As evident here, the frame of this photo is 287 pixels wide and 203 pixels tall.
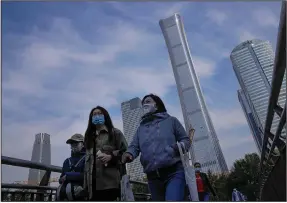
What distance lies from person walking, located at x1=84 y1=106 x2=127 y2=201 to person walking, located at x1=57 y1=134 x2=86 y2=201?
0.12 metres

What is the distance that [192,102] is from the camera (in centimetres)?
12825

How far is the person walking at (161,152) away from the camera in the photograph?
279 centimetres

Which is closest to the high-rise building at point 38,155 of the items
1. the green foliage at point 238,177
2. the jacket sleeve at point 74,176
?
the jacket sleeve at point 74,176

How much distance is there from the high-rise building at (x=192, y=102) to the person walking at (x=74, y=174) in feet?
360

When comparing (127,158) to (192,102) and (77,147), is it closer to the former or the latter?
(77,147)

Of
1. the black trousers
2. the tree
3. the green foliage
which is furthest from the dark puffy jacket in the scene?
the green foliage

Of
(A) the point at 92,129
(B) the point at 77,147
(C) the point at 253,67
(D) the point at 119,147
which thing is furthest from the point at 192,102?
(D) the point at 119,147

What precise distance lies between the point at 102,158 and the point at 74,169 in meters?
0.47

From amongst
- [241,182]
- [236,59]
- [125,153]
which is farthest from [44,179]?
[236,59]

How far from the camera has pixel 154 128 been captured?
120 inches

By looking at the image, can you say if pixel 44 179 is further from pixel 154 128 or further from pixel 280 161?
pixel 280 161

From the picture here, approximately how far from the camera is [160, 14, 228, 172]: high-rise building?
118m

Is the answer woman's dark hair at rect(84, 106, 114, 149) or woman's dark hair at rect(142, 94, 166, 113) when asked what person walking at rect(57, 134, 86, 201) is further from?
woman's dark hair at rect(142, 94, 166, 113)

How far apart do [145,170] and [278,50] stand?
146cm
